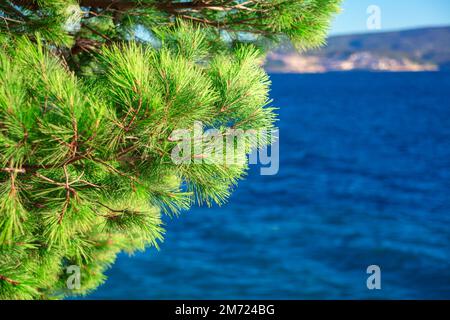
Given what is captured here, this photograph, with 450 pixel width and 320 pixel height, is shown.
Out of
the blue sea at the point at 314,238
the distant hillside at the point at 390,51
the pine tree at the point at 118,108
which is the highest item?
the distant hillside at the point at 390,51

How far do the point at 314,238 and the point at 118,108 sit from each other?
26.4 ft

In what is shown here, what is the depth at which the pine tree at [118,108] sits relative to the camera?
63.1 inches

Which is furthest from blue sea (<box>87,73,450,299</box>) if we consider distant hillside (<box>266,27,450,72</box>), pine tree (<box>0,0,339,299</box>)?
distant hillside (<box>266,27,450,72</box>)

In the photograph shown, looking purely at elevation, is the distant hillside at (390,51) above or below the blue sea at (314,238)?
above

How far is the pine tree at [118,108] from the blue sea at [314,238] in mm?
5168

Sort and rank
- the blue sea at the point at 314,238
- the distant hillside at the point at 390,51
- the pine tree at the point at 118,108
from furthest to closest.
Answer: the distant hillside at the point at 390,51 < the blue sea at the point at 314,238 < the pine tree at the point at 118,108

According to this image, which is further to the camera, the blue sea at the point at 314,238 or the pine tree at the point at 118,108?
the blue sea at the point at 314,238

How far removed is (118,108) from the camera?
1.75m

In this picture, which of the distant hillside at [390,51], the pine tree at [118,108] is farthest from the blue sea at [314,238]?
the distant hillside at [390,51]

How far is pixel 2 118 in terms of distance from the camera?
1.58 meters

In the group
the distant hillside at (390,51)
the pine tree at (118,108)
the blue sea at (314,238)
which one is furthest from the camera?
the distant hillside at (390,51)

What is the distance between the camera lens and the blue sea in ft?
25.3

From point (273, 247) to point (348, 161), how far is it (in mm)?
11149

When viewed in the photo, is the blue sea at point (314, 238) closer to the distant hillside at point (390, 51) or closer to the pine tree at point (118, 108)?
the pine tree at point (118, 108)
